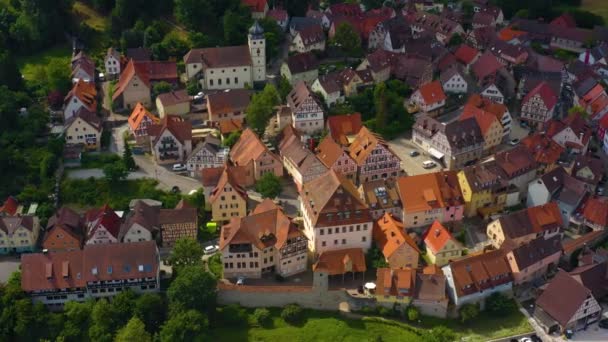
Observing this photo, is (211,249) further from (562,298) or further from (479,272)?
(562,298)

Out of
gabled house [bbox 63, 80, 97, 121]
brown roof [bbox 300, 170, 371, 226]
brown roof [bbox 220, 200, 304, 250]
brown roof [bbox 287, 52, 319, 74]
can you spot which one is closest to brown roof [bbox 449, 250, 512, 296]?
brown roof [bbox 300, 170, 371, 226]

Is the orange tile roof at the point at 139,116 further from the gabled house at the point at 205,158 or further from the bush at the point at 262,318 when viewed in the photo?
the bush at the point at 262,318

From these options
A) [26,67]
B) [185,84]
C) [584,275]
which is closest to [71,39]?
[26,67]

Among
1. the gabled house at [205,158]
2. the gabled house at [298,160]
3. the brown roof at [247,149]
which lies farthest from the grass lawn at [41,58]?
the gabled house at [298,160]

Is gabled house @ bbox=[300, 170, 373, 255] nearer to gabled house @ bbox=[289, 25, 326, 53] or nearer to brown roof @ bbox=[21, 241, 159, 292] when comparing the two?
brown roof @ bbox=[21, 241, 159, 292]

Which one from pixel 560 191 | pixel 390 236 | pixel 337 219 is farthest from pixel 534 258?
pixel 337 219

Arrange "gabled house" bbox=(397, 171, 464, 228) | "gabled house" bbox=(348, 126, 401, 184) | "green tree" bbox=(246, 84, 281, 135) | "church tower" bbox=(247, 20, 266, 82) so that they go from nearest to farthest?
"gabled house" bbox=(397, 171, 464, 228) → "gabled house" bbox=(348, 126, 401, 184) → "green tree" bbox=(246, 84, 281, 135) → "church tower" bbox=(247, 20, 266, 82)
